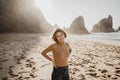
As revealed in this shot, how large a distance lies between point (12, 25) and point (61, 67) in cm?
5075

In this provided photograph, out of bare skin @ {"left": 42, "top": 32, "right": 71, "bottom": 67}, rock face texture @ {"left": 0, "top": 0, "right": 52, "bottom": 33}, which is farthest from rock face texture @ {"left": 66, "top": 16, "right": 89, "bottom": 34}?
bare skin @ {"left": 42, "top": 32, "right": 71, "bottom": 67}

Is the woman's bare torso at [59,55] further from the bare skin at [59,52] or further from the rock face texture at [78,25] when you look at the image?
the rock face texture at [78,25]

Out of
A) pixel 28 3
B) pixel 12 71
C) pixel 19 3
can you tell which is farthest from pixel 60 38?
pixel 28 3

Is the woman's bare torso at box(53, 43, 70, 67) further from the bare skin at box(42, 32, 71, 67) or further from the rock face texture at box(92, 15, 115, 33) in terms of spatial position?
the rock face texture at box(92, 15, 115, 33)

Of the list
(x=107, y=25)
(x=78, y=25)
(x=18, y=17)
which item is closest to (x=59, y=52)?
(x=18, y=17)

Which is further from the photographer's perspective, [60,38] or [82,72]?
[82,72]

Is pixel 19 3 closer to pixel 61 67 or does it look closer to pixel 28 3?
pixel 28 3

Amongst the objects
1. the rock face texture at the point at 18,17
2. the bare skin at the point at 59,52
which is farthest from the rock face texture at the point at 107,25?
the bare skin at the point at 59,52

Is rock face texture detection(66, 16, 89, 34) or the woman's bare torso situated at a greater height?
rock face texture detection(66, 16, 89, 34)

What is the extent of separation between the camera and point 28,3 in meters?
68.6

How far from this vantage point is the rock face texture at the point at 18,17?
49406 millimetres

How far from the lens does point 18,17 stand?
55656 millimetres

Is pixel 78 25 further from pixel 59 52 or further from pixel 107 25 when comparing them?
pixel 59 52

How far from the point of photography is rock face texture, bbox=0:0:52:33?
49.4 meters
